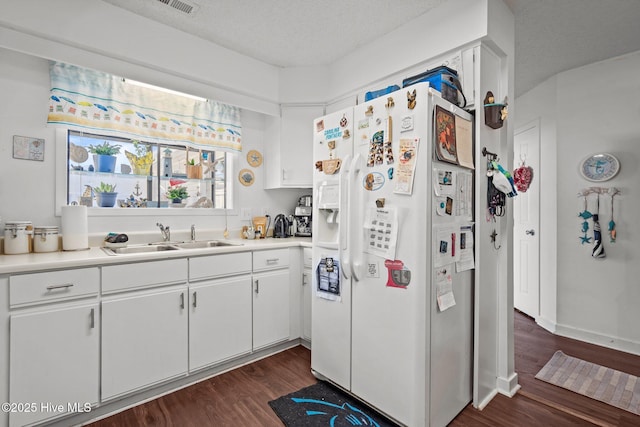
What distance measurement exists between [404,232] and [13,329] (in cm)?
207

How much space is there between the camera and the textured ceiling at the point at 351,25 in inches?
86.3

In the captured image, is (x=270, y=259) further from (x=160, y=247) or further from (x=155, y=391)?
(x=155, y=391)

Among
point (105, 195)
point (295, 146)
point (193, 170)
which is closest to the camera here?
point (105, 195)

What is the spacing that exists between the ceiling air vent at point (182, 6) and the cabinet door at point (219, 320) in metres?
1.95

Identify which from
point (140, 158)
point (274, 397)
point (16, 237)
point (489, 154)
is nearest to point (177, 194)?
point (140, 158)

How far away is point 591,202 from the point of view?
10.0 feet

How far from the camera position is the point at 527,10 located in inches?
87.2

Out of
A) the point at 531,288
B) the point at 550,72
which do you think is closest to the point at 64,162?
the point at 550,72

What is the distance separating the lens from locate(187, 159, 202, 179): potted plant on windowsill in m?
2.96

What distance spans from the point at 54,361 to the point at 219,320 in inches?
36.9

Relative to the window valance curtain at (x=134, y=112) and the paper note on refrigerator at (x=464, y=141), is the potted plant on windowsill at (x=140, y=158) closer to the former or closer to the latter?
the window valance curtain at (x=134, y=112)

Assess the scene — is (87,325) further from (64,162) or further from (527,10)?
(527,10)

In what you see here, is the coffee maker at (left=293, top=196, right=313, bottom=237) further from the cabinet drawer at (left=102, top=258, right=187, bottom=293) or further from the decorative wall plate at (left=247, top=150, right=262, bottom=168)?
the cabinet drawer at (left=102, top=258, right=187, bottom=293)

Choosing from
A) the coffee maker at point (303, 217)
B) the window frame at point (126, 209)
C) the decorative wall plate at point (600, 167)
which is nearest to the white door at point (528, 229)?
the decorative wall plate at point (600, 167)
